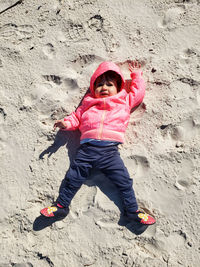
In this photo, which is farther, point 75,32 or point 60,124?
point 75,32

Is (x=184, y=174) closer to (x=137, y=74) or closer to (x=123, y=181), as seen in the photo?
(x=123, y=181)

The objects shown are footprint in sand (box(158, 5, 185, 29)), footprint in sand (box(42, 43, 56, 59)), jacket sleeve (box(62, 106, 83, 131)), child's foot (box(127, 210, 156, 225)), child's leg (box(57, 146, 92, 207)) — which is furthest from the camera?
footprint in sand (box(42, 43, 56, 59))

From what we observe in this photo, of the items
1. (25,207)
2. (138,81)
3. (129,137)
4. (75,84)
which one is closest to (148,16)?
(138,81)

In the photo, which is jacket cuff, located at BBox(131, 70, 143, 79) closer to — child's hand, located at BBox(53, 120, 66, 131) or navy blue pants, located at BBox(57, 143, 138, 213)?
navy blue pants, located at BBox(57, 143, 138, 213)

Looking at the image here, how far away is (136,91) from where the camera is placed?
2152 millimetres

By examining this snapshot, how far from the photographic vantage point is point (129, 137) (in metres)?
2.17

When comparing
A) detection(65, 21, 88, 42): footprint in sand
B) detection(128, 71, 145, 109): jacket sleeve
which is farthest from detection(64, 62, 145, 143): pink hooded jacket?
detection(65, 21, 88, 42): footprint in sand

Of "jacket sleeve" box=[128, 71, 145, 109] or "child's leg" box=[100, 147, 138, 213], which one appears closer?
"child's leg" box=[100, 147, 138, 213]

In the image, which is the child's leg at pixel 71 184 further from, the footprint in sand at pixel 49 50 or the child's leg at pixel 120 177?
the footprint in sand at pixel 49 50

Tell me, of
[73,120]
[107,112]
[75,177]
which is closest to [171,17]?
[107,112]

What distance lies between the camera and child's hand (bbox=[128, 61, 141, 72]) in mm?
2320

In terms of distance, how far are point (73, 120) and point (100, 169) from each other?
0.53m

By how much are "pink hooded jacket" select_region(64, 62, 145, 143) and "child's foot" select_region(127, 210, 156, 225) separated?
2.04ft

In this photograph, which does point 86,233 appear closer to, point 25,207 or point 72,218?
point 72,218
